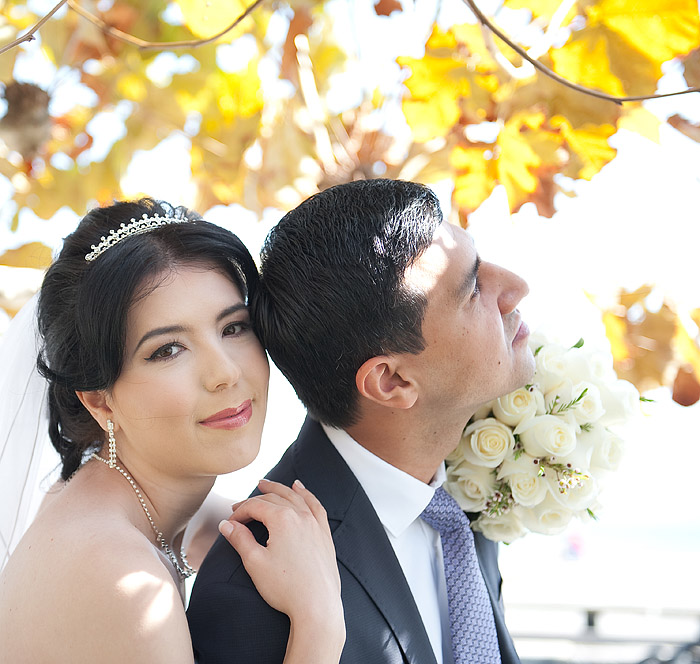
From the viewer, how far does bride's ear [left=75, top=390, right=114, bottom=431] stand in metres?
2.32

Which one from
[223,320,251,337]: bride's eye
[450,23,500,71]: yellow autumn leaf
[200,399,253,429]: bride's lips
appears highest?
[450,23,500,71]: yellow autumn leaf

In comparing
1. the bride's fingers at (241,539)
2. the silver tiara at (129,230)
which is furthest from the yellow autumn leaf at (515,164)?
the bride's fingers at (241,539)

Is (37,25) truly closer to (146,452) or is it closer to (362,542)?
(146,452)

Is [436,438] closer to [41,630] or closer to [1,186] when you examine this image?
→ [41,630]

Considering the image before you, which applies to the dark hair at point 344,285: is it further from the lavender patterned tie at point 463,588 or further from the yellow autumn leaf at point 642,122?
the yellow autumn leaf at point 642,122

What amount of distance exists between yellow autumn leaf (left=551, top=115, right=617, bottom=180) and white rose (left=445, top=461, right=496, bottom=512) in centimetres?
101

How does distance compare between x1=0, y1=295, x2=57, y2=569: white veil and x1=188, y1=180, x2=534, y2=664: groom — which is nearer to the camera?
x1=188, y1=180, x2=534, y2=664: groom

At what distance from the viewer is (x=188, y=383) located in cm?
211

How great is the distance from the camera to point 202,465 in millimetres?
2188

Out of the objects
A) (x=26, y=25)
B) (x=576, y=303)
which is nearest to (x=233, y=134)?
(x=26, y=25)

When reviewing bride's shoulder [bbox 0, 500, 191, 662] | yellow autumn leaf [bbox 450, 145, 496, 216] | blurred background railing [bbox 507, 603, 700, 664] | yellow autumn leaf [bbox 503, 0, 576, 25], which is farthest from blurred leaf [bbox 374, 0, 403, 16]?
blurred background railing [bbox 507, 603, 700, 664]

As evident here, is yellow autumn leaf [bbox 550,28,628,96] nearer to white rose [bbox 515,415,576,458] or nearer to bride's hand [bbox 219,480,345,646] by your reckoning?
white rose [bbox 515,415,576,458]

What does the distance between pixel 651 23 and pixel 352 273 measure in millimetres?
1043

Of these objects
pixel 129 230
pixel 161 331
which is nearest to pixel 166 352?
pixel 161 331
